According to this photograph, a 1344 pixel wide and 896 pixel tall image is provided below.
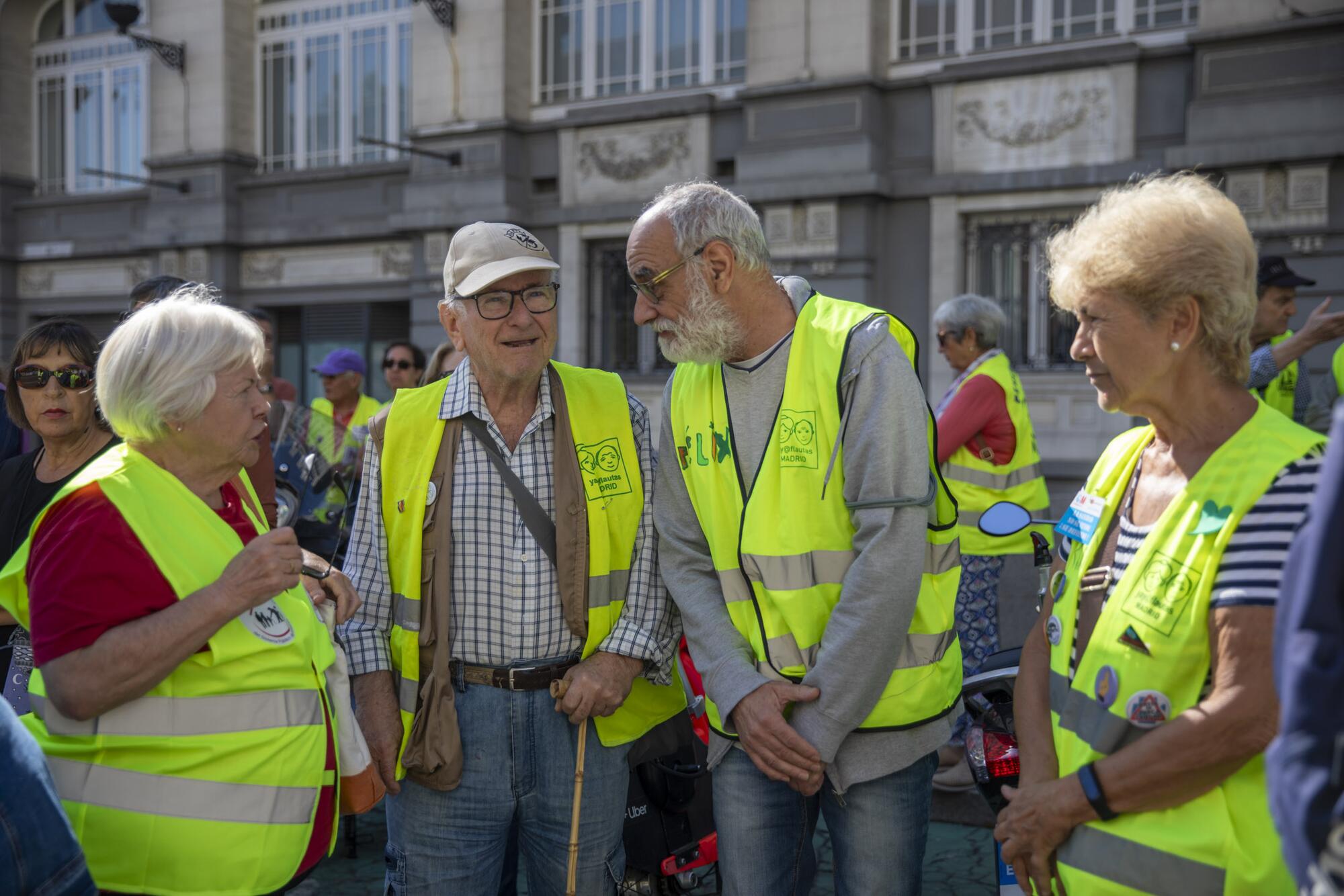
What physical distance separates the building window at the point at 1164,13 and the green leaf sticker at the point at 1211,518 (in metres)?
10.8

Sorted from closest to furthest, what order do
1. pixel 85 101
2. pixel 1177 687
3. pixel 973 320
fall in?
pixel 1177 687 < pixel 973 320 < pixel 85 101

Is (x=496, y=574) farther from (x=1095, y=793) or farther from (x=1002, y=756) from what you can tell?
(x=1095, y=793)

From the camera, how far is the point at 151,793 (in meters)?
2.17

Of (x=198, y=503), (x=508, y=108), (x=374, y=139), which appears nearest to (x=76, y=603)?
(x=198, y=503)

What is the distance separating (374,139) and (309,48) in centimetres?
245

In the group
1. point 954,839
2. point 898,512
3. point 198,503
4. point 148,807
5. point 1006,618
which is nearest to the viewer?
point 148,807

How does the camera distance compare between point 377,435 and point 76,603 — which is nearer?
point 76,603

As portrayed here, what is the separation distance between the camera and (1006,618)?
7840mm

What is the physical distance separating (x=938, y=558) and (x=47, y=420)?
2649mm

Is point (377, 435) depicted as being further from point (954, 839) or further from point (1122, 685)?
point (954, 839)

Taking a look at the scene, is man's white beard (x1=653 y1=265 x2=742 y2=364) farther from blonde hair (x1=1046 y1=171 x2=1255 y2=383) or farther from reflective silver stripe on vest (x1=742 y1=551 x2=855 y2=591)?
blonde hair (x1=1046 y1=171 x2=1255 y2=383)

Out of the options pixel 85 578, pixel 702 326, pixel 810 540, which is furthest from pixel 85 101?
pixel 810 540

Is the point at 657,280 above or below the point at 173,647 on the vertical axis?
above

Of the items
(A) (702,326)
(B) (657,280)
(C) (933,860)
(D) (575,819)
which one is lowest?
(C) (933,860)
